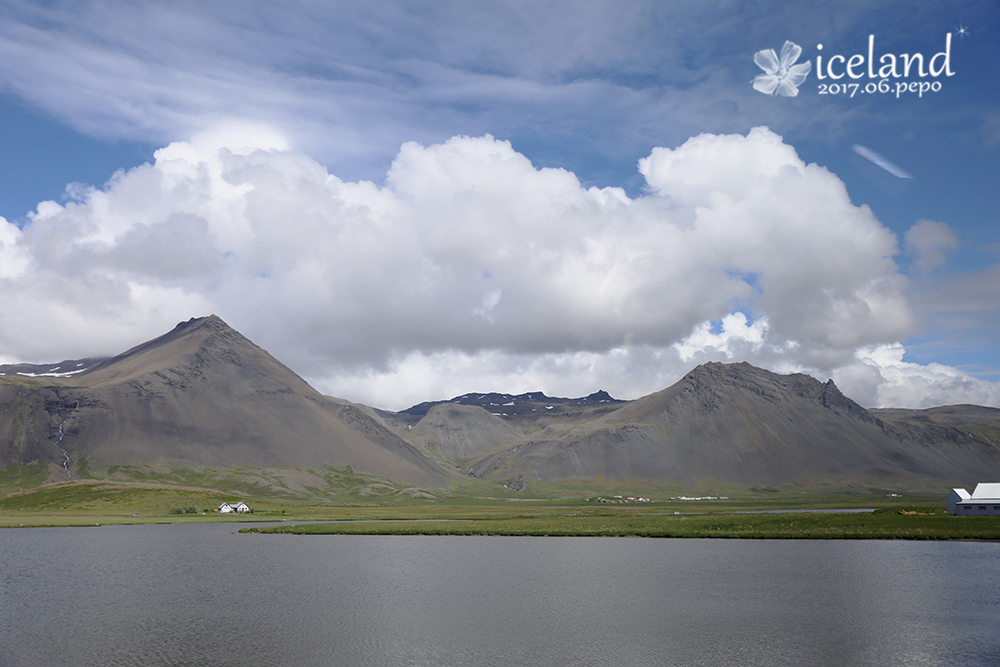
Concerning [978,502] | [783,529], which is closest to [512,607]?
[783,529]

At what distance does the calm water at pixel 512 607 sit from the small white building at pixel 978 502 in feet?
226

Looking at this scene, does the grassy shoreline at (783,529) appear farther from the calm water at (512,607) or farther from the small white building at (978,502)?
the small white building at (978,502)

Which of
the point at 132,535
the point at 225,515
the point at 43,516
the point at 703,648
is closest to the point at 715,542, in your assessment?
the point at 703,648

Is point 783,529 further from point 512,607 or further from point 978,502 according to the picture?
point 512,607

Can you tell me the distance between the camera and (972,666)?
30.6m

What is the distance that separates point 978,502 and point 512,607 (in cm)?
13353

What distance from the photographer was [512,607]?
45.8 metres

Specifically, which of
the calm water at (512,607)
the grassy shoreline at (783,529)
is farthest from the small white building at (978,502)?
the calm water at (512,607)

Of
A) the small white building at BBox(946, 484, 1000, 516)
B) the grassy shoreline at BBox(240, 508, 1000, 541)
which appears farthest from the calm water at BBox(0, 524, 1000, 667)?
the small white building at BBox(946, 484, 1000, 516)

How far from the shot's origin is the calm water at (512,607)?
111 ft

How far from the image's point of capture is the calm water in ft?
111

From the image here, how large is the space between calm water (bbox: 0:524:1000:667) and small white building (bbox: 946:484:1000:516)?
68.9 metres

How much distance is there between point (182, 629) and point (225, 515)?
509 feet

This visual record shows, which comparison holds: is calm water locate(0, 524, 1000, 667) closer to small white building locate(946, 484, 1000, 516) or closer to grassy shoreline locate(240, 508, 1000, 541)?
grassy shoreline locate(240, 508, 1000, 541)
